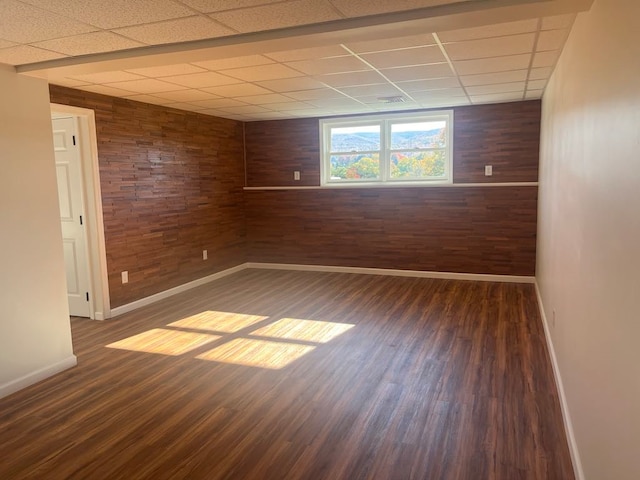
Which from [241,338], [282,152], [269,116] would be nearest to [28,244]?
[241,338]

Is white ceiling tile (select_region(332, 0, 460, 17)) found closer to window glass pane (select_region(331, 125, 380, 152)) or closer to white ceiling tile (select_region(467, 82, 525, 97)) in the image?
white ceiling tile (select_region(467, 82, 525, 97))

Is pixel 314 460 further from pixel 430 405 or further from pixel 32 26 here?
pixel 32 26

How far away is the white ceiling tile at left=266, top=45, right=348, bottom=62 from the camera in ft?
10.4

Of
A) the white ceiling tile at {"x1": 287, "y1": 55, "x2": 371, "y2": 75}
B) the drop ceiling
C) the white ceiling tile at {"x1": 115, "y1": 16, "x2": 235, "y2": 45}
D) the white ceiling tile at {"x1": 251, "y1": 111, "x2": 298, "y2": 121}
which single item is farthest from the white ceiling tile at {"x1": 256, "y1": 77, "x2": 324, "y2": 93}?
the white ceiling tile at {"x1": 251, "y1": 111, "x2": 298, "y2": 121}

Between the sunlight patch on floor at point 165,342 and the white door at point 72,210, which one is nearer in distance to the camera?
the sunlight patch on floor at point 165,342

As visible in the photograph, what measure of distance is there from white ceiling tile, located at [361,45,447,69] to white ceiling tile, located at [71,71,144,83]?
6.44ft

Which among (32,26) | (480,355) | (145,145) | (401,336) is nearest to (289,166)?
(145,145)

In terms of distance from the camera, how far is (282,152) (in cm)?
709

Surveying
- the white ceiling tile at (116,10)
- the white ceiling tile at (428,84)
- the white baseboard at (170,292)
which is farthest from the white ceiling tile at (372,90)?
the white baseboard at (170,292)

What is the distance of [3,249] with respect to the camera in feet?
10.3

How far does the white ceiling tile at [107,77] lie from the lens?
12.5 ft

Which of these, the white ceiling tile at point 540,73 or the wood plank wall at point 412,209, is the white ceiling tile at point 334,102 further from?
the white ceiling tile at point 540,73

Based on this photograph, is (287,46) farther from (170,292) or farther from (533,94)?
(170,292)

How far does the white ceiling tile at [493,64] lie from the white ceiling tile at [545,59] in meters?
0.06
